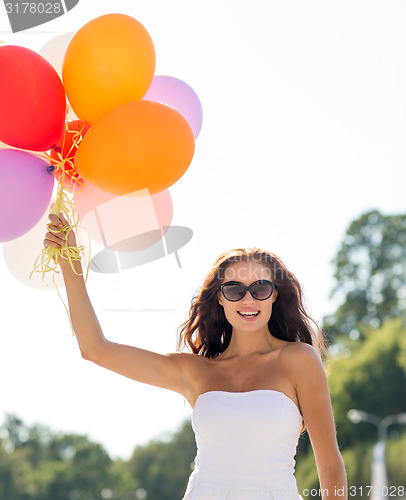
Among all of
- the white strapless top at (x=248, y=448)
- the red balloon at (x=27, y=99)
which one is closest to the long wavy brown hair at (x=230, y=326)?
the white strapless top at (x=248, y=448)

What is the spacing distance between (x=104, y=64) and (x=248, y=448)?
176cm

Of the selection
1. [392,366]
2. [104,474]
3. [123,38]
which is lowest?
[104,474]

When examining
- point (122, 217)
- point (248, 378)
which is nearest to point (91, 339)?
point (122, 217)

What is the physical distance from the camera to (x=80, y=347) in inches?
133

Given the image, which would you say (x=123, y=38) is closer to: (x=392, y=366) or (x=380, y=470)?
(x=380, y=470)

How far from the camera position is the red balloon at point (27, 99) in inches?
134

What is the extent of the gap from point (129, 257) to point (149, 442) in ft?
211

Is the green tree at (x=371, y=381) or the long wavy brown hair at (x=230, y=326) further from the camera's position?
the green tree at (x=371, y=381)

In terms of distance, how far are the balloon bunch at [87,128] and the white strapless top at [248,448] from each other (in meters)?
0.94

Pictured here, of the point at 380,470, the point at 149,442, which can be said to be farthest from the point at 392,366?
the point at 149,442

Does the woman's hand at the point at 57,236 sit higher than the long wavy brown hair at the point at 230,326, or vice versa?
the woman's hand at the point at 57,236

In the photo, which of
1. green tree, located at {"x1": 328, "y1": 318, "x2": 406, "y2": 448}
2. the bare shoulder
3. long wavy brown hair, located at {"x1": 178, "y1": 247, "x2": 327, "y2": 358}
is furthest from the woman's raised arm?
green tree, located at {"x1": 328, "y1": 318, "x2": 406, "y2": 448}

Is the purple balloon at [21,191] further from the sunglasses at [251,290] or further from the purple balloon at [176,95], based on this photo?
the sunglasses at [251,290]

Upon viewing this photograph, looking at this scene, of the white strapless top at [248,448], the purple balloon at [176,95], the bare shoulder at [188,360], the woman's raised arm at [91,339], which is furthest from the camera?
the purple balloon at [176,95]
